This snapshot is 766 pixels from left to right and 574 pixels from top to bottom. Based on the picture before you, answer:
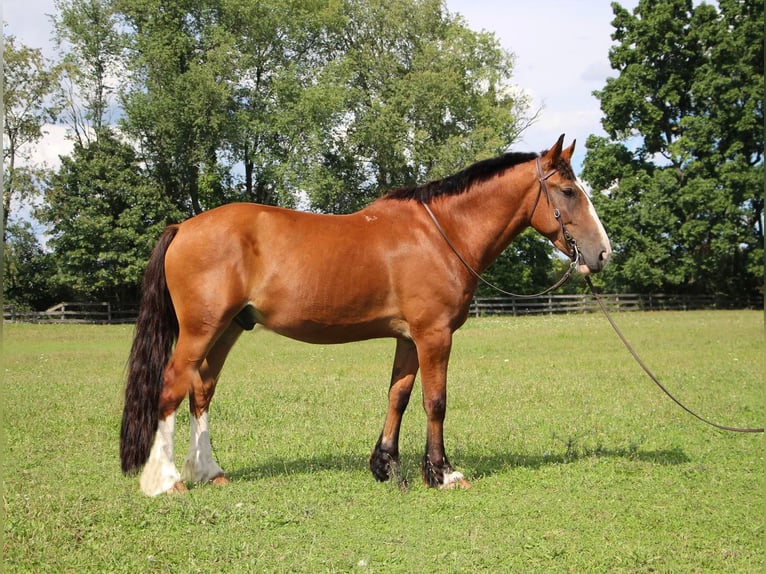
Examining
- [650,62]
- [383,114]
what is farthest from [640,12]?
[383,114]

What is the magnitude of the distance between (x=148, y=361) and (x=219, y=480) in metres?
1.29

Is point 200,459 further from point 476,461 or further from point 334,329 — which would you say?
point 476,461

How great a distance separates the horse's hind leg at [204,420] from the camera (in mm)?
6293

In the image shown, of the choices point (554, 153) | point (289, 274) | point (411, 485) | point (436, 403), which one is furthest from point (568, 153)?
point (411, 485)

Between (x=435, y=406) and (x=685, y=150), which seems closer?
(x=435, y=406)

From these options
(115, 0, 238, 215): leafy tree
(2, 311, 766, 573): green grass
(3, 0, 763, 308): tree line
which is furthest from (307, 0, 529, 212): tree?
(2, 311, 766, 573): green grass

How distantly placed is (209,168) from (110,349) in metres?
21.0

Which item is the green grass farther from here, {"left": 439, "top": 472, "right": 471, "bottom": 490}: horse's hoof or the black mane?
the black mane

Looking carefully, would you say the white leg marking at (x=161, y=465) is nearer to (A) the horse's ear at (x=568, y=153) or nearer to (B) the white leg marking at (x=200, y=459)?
(B) the white leg marking at (x=200, y=459)

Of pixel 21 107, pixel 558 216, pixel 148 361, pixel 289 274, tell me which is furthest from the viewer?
pixel 21 107

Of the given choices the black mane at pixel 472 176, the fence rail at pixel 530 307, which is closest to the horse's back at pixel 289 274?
the black mane at pixel 472 176

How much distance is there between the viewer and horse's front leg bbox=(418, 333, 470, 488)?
6082 mm

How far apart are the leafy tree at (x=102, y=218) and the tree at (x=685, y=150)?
26.8 meters

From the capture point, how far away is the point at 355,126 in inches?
1683
